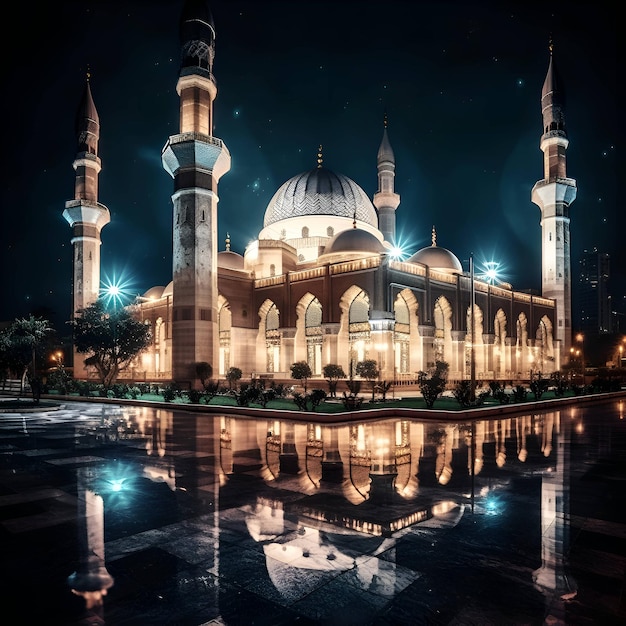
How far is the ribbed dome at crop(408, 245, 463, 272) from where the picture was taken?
42.5 m

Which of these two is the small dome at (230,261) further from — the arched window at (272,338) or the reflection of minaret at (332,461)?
the reflection of minaret at (332,461)

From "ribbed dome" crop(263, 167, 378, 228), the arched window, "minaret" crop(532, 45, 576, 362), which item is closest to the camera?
the arched window

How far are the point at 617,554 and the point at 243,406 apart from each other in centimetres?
1453

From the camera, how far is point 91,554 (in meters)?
4.18

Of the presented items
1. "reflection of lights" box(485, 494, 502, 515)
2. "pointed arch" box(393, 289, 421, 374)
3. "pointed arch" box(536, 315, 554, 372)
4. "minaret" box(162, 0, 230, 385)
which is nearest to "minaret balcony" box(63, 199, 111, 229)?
"minaret" box(162, 0, 230, 385)

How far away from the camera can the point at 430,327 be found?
3369 cm

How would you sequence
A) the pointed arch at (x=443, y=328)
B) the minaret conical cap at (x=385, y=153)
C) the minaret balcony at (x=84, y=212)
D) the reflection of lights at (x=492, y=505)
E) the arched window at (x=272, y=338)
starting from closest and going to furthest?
the reflection of lights at (x=492, y=505)
the pointed arch at (x=443, y=328)
the arched window at (x=272, y=338)
the minaret balcony at (x=84, y=212)
the minaret conical cap at (x=385, y=153)

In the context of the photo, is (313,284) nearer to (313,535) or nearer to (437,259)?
(437,259)

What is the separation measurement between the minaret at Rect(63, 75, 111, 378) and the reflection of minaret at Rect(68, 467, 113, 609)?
38108mm

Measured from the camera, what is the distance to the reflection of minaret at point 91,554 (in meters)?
3.48

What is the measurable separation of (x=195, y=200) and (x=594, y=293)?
136 meters

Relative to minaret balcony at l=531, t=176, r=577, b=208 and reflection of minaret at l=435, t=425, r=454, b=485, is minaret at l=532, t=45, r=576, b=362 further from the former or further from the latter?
reflection of minaret at l=435, t=425, r=454, b=485

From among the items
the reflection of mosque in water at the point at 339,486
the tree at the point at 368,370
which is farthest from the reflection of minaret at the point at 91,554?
the tree at the point at 368,370

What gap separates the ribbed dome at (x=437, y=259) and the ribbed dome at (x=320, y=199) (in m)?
6.92
